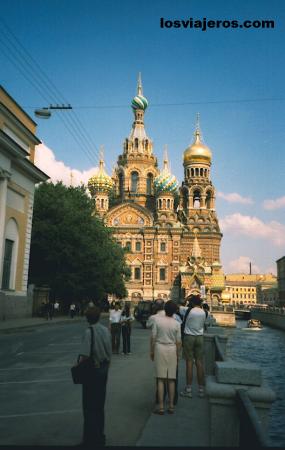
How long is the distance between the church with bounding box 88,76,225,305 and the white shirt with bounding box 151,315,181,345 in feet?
190

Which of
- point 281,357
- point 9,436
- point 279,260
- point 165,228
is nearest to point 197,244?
point 165,228

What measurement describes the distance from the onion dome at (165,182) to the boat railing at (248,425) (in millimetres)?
68009

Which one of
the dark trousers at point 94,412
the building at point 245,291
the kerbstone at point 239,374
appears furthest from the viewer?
the building at point 245,291

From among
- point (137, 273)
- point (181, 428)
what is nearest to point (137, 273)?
point (137, 273)

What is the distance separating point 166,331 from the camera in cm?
749

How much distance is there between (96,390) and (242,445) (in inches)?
90.0

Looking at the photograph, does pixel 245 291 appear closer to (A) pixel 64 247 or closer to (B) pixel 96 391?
(A) pixel 64 247

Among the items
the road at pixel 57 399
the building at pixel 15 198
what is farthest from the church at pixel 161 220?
the road at pixel 57 399

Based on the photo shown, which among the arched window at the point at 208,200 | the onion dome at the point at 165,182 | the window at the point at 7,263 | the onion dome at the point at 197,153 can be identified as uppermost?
the onion dome at the point at 197,153

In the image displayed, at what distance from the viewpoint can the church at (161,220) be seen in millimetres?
68938

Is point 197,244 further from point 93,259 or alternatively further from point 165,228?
point 93,259

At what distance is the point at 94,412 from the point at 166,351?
206cm

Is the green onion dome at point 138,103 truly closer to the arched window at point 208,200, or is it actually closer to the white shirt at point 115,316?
the arched window at point 208,200

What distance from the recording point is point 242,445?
3.86 meters
